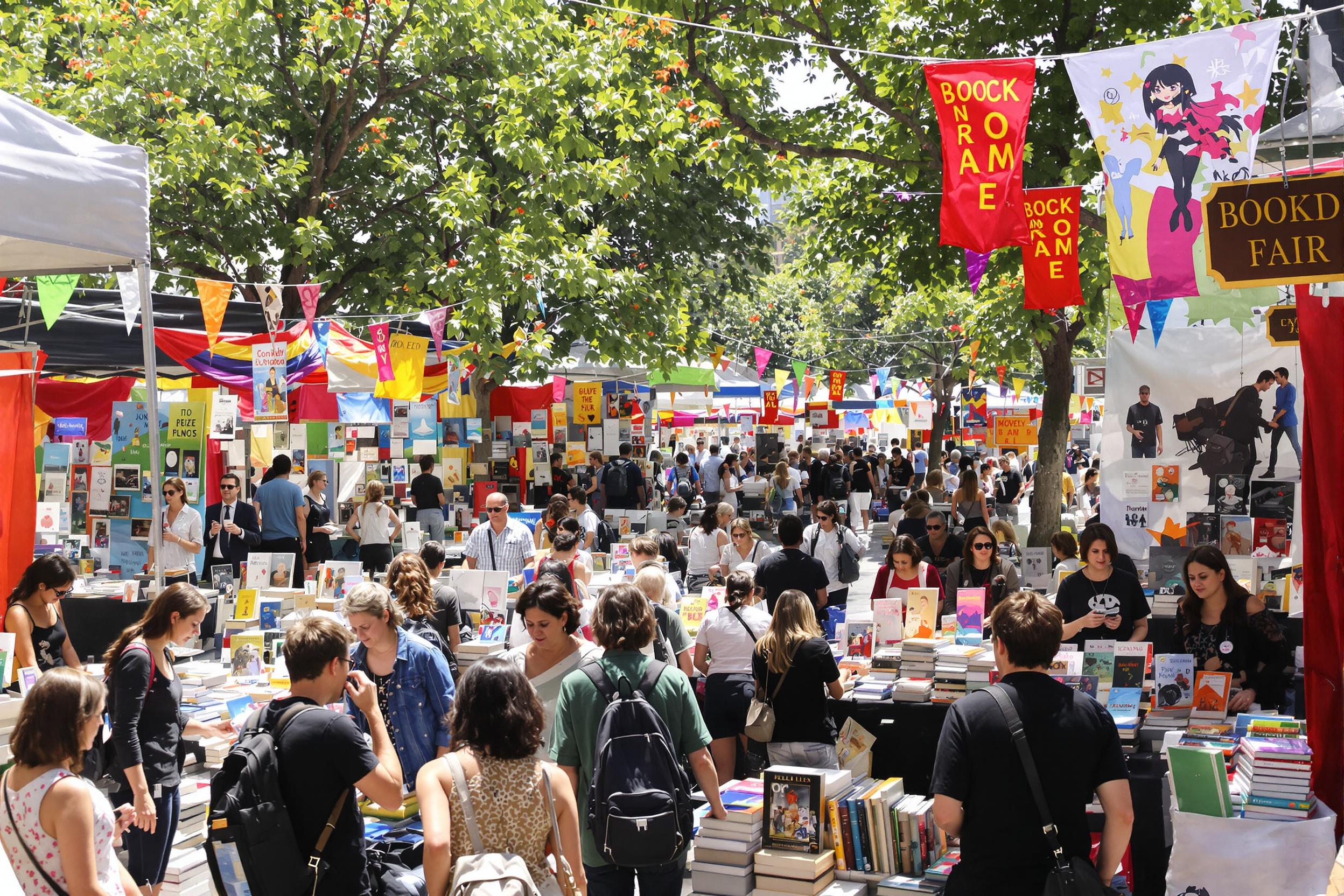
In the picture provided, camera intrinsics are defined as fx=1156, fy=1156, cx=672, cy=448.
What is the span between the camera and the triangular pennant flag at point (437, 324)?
16.0m

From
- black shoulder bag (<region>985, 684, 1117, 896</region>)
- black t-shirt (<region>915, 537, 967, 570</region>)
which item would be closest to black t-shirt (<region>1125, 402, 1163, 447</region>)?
black t-shirt (<region>915, 537, 967, 570</region>)

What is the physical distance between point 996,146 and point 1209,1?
198 inches

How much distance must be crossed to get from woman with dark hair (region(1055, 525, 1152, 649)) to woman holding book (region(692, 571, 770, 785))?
1841 millimetres

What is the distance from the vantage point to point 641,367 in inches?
875

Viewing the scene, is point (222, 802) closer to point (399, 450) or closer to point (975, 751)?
point (975, 751)

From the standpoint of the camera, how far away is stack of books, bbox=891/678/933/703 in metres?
6.47

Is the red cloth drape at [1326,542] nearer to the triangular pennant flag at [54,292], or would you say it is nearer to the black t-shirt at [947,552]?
the black t-shirt at [947,552]

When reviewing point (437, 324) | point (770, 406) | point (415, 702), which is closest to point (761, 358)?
point (770, 406)

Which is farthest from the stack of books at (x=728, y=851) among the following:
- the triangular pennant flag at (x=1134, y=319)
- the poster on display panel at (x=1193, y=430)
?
the triangular pennant flag at (x=1134, y=319)

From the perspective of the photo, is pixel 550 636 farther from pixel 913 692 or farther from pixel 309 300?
pixel 309 300

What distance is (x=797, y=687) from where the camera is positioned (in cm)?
612

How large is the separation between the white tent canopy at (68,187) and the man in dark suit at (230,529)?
5.83 metres

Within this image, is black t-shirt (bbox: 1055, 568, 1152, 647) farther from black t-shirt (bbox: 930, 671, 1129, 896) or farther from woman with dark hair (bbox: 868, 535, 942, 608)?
black t-shirt (bbox: 930, 671, 1129, 896)

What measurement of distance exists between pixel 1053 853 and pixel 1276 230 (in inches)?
122
